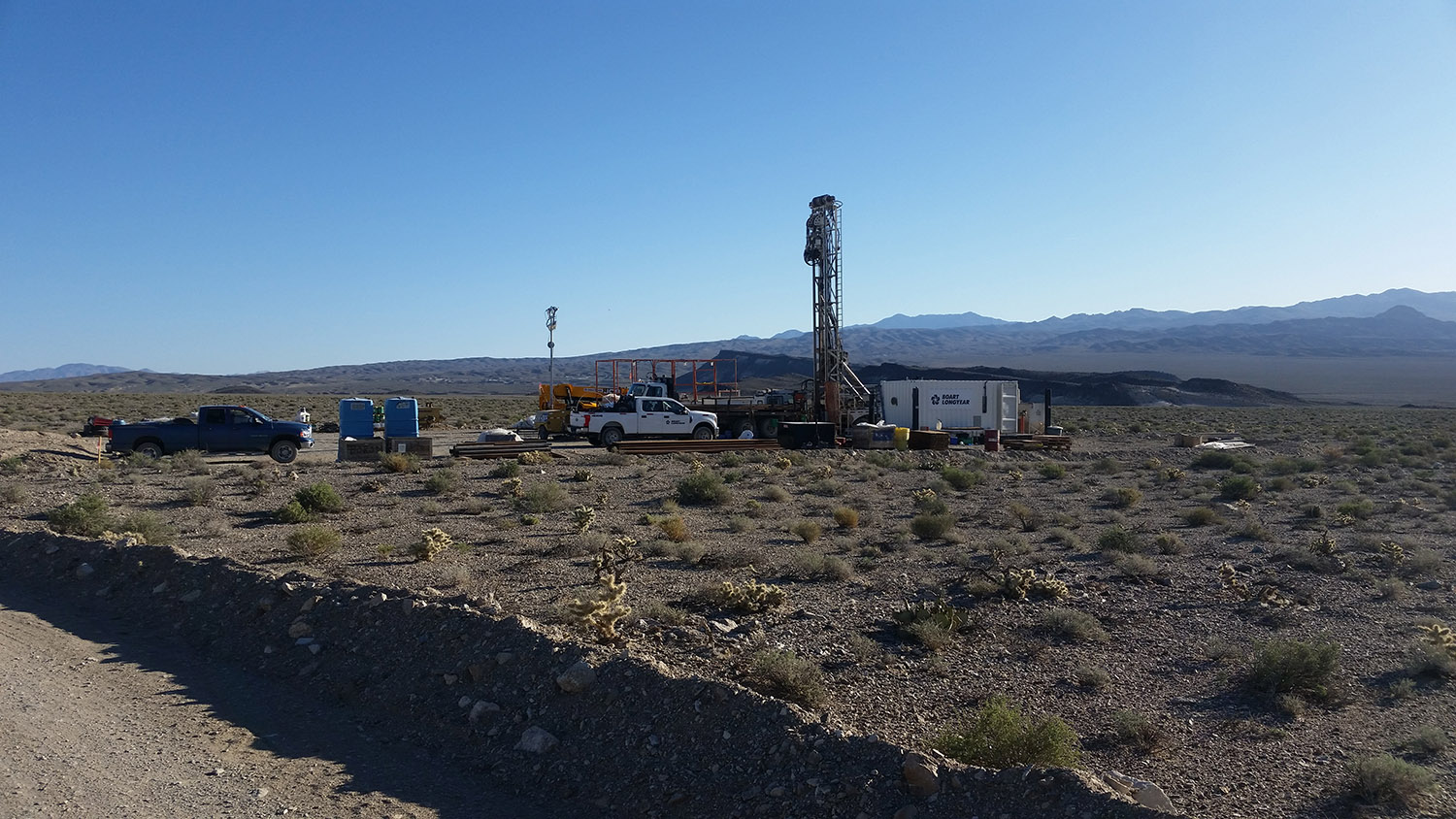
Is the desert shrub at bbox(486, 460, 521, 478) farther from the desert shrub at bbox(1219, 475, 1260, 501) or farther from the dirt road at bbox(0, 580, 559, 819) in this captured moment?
the desert shrub at bbox(1219, 475, 1260, 501)

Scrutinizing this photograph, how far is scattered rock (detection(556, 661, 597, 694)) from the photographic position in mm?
7000

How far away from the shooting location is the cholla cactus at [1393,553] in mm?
13047

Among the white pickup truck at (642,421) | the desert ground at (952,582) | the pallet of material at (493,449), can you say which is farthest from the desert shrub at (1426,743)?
the white pickup truck at (642,421)

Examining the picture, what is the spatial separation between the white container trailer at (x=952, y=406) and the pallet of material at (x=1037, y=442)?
1.59m

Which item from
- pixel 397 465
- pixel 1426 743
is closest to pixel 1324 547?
pixel 1426 743

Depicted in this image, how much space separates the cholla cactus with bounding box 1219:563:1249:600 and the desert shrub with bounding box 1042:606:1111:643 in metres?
2.26

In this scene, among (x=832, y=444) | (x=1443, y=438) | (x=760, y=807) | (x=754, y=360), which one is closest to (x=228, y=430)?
(x=832, y=444)

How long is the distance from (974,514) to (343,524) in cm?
1090

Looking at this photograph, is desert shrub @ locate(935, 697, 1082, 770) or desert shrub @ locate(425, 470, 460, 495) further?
desert shrub @ locate(425, 470, 460, 495)

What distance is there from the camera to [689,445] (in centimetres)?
3077

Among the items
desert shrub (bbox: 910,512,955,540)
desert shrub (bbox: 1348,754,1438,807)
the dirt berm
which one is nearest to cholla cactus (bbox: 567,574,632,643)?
the dirt berm

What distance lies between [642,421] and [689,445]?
7.18 feet

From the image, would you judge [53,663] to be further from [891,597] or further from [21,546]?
[891,597]

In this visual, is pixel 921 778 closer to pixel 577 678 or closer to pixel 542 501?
pixel 577 678
